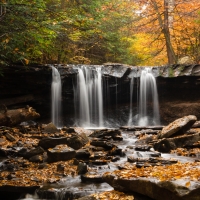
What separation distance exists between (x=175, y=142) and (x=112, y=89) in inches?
326

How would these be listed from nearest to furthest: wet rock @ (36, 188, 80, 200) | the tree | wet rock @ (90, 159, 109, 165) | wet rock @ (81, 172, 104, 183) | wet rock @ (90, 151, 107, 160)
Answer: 1. wet rock @ (36, 188, 80, 200)
2. wet rock @ (81, 172, 104, 183)
3. wet rock @ (90, 159, 109, 165)
4. wet rock @ (90, 151, 107, 160)
5. the tree

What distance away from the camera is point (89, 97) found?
16.1 metres

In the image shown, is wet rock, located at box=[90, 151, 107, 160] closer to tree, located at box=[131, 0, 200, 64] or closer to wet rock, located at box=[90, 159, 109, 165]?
wet rock, located at box=[90, 159, 109, 165]

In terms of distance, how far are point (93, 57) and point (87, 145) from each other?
14.3m

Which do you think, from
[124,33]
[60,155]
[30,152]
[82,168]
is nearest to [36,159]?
[30,152]

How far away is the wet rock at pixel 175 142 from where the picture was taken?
834 centimetres

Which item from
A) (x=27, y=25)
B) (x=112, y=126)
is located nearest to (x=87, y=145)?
(x=27, y=25)

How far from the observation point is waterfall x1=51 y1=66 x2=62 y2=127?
50.1 feet

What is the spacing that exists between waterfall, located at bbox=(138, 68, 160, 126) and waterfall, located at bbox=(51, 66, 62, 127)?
516 centimetres

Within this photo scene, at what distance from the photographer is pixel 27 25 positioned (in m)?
7.33

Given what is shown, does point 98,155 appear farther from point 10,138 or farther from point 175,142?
point 10,138

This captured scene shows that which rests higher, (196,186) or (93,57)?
(93,57)

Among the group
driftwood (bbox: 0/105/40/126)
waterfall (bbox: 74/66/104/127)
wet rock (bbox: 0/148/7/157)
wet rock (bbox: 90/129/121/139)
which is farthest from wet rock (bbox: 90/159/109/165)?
waterfall (bbox: 74/66/104/127)

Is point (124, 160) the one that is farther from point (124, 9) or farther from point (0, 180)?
point (124, 9)
